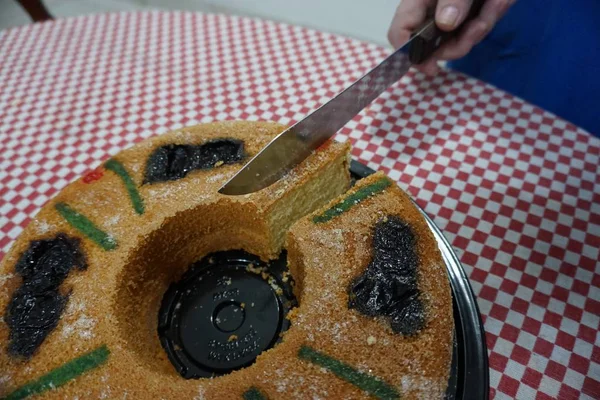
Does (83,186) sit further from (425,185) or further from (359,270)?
(425,185)

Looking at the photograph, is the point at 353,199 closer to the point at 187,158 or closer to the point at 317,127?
the point at 317,127

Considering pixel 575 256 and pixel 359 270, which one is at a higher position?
pixel 359 270

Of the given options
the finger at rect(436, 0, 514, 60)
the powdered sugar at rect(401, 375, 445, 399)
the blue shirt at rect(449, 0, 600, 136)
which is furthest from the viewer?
the blue shirt at rect(449, 0, 600, 136)

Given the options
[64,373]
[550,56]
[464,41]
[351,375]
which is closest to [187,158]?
[64,373]

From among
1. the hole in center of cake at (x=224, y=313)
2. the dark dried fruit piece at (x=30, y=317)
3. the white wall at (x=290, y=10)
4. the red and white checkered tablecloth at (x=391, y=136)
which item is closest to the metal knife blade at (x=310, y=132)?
the hole in center of cake at (x=224, y=313)

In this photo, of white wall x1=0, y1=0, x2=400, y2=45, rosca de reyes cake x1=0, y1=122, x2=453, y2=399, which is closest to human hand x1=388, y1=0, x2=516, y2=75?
rosca de reyes cake x1=0, y1=122, x2=453, y2=399

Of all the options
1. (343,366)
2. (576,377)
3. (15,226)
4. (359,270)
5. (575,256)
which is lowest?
(15,226)

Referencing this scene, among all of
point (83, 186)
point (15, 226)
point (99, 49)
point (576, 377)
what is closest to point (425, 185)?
point (576, 377)

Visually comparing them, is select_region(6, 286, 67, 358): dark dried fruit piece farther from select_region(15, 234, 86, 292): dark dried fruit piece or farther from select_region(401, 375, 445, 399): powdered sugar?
select_region(401, 375, 445, 399): powdered sugar
